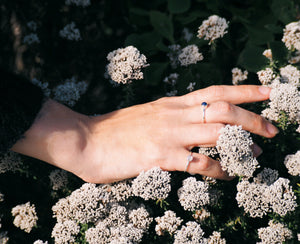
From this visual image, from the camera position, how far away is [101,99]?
2.71m

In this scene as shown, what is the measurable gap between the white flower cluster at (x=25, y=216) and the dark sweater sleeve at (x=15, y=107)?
37 cm

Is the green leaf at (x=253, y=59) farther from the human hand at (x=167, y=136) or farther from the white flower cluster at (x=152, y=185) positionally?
the white flower cluster at (x=152, y=185)

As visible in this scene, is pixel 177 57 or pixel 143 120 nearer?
pixel 143 120

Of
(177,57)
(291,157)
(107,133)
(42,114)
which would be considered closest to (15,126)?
(42,114)

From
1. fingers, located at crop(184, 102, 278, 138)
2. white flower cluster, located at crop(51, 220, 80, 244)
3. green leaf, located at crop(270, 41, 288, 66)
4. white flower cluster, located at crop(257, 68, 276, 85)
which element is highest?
green leaf, located at crop(270, 41, 288, 66)

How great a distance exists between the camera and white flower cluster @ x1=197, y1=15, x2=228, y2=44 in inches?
79.7

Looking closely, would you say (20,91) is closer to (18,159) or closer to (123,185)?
(18,159)

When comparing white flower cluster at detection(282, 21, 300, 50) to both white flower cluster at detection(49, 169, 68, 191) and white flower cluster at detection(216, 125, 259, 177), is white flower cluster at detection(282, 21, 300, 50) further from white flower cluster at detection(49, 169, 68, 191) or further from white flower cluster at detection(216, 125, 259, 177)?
white flower cluster at detection(49, 169, 68, 191)

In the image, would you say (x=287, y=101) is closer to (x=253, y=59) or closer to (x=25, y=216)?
(x=253, y=59)

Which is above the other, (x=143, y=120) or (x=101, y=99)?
(x=143, y=120)

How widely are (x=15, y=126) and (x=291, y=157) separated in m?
1.45

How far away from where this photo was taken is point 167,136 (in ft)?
5.88

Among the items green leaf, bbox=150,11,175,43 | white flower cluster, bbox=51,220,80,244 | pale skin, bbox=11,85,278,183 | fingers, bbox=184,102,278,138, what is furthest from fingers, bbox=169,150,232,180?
green leaf, bbox=150,11,175,43

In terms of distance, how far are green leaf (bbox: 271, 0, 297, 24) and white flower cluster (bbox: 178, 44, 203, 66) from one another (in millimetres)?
699
